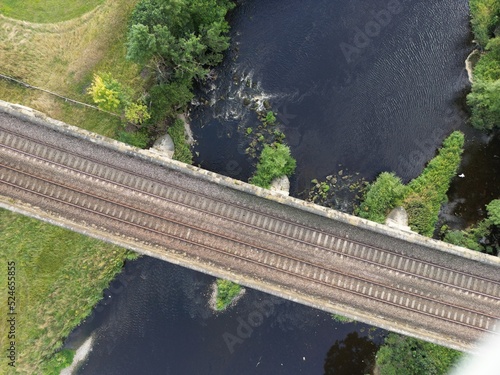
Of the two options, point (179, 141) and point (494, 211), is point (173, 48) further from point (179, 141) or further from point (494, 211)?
point (494, 211)

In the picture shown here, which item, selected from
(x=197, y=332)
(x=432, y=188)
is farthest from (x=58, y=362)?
(x=432, y=188)

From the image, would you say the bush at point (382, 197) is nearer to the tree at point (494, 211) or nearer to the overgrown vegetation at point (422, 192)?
the overgrown vegetation at point (422, 192)

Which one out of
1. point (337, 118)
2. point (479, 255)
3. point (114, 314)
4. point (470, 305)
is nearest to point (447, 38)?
point (337, 118)

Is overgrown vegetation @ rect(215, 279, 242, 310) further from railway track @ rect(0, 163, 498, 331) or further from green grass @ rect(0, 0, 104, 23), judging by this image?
green grass @ rect(0, 0, 104, 23)

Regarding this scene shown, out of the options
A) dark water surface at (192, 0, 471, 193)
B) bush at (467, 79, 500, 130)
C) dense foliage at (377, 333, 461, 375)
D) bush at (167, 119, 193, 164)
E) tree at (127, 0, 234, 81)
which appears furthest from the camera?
dark water surface at (192, 0, 471, 193)

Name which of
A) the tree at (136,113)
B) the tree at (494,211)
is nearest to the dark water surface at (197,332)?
the tree at (136,113)

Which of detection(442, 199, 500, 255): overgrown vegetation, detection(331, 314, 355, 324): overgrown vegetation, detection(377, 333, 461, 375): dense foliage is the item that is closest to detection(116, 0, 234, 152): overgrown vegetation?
detection(331, 314, 355, 324): overgrown vegetation
